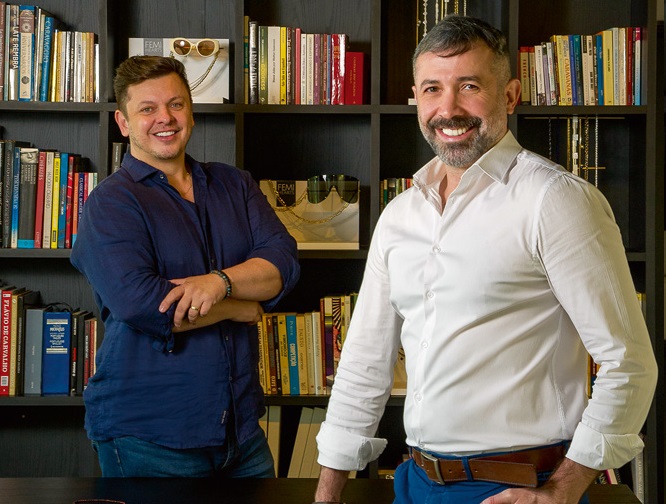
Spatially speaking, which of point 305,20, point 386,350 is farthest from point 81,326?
point 386,350

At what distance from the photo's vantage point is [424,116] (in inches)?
60.5

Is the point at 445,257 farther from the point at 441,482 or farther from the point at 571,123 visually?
the point at 571,123

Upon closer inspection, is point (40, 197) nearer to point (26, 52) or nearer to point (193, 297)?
point (26, 52)

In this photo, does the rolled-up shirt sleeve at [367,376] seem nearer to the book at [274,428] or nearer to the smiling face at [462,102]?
the smiling face at [462,102]

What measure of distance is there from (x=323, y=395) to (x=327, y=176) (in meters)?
0.73

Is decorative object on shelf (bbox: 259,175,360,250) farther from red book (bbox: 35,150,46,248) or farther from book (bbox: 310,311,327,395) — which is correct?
red book (bbox: 35,150,46,248)

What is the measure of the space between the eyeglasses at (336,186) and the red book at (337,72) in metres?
0.26

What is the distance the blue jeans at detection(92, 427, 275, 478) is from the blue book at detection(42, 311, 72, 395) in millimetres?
746

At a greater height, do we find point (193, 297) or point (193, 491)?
point (193, 297)

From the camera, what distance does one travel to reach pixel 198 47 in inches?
110

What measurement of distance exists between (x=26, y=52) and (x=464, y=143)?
183cm

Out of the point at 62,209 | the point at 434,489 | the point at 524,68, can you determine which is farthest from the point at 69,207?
the point at 434,489

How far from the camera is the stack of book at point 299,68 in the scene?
278 centimetres

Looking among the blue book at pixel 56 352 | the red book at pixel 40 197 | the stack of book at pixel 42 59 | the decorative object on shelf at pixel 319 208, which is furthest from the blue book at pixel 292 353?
the stack of book at pixel 42 59
